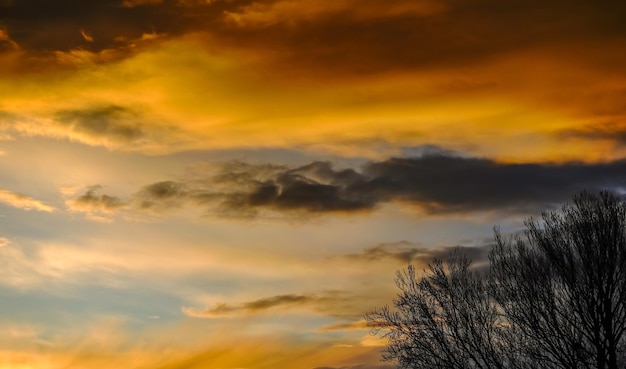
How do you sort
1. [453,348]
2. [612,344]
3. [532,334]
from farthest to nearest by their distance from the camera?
[453,348], [532,334], [612,344]

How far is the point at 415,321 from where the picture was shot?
45469 mm

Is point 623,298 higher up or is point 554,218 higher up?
point 554,218

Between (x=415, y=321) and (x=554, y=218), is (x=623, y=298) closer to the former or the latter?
(x=554, y=218)

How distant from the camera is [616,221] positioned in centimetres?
3847

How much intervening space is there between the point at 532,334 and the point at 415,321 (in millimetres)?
7679

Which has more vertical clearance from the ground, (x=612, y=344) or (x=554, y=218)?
(x=554, y=218)

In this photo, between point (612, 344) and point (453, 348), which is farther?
point (453, 348)

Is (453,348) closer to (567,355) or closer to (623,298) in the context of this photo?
(567,355)

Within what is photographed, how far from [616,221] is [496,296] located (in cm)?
825

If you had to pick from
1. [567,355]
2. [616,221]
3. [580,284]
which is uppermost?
[616,221]

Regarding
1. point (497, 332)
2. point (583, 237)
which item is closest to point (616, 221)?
point (583, 237)

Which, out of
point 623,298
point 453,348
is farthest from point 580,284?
point 453,348

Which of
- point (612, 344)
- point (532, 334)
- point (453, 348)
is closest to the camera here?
point (612, 344)

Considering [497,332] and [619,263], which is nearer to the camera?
[619,263]
